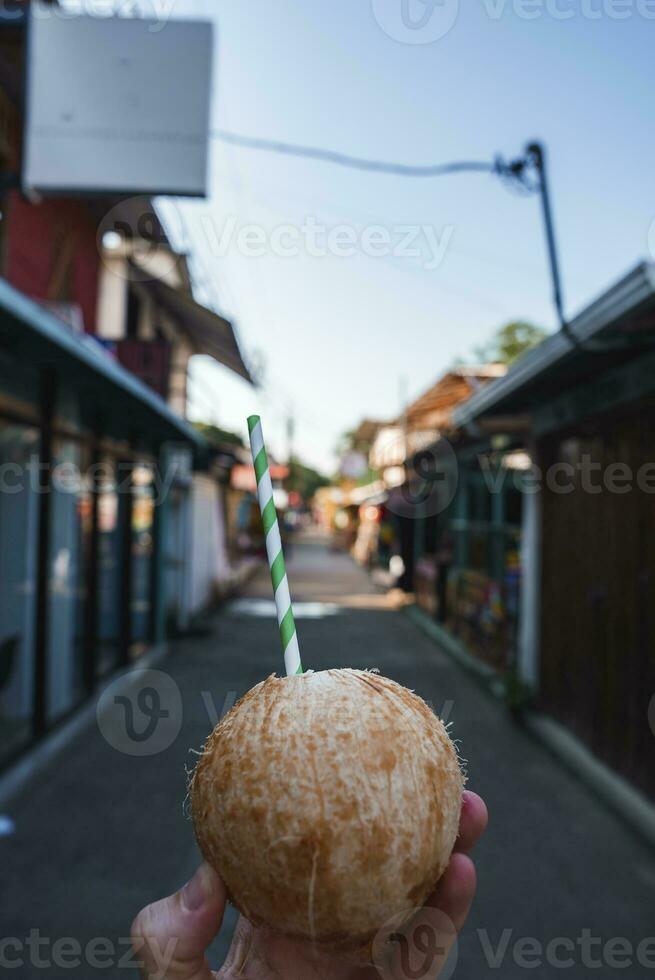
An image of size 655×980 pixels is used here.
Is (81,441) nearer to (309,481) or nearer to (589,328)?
(589,328)

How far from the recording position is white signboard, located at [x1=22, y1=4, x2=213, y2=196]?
223 inches

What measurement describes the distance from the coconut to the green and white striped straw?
71 millimetres

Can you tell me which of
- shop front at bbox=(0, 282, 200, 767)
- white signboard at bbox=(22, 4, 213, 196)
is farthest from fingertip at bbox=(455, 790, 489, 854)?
white signboard at bbox=(22, 4, 213, 196)

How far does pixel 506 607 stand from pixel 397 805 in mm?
8508

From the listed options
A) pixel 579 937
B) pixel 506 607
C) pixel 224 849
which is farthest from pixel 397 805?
pixel 506 607

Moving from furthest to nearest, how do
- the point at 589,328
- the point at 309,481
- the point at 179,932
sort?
the point at 309,481, the point at 589,328, the point at 179,932

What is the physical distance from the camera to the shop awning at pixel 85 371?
14.6 feet

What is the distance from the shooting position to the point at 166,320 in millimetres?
13906

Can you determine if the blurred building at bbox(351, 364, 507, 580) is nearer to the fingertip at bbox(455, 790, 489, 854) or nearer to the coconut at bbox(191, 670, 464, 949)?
the fingertip at bbox(455, 790, 489, 854)

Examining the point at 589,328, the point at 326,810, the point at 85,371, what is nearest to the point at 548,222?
the point at 589,328

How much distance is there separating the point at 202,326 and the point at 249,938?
39.9 ft

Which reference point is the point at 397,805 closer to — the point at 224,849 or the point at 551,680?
the point at 224,849

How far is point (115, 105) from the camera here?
577cm

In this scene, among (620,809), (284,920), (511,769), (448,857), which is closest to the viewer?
(284,920)
